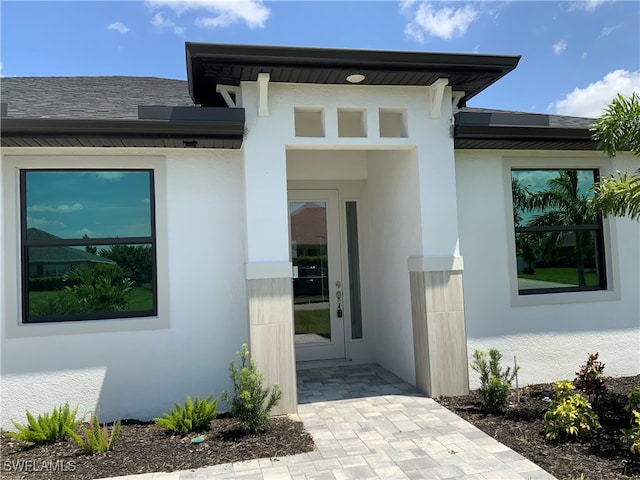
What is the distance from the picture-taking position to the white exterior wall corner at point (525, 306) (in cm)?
621

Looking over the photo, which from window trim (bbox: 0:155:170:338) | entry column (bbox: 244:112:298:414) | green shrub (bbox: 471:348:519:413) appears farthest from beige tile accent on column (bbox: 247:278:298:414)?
green shrub (bbox: 471:348:519:413)

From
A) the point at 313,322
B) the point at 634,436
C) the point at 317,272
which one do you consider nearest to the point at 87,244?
the point at 317,272

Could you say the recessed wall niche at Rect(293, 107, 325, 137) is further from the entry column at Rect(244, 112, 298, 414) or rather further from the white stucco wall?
the entry column at Rect(244, 112, 298, 414)

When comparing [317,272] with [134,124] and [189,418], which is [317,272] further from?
[134,124]

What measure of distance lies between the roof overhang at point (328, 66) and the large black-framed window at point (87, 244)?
1.62 metres

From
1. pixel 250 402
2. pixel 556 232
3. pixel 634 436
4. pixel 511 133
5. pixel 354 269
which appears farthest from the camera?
pixel 354 269

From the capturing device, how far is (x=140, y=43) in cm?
855

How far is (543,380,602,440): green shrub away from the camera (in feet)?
13.8

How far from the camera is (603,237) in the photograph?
668cm

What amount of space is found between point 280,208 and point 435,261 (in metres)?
2.10

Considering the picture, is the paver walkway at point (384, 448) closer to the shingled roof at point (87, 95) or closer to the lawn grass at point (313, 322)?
the lawn grass at point (313, 322)

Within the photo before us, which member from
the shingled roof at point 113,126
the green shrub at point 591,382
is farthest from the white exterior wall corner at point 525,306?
the shingled roof at point 113,126

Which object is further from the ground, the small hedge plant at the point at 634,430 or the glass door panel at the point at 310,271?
the glass door panel at the point at 310,271

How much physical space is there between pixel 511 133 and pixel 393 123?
162 cm
